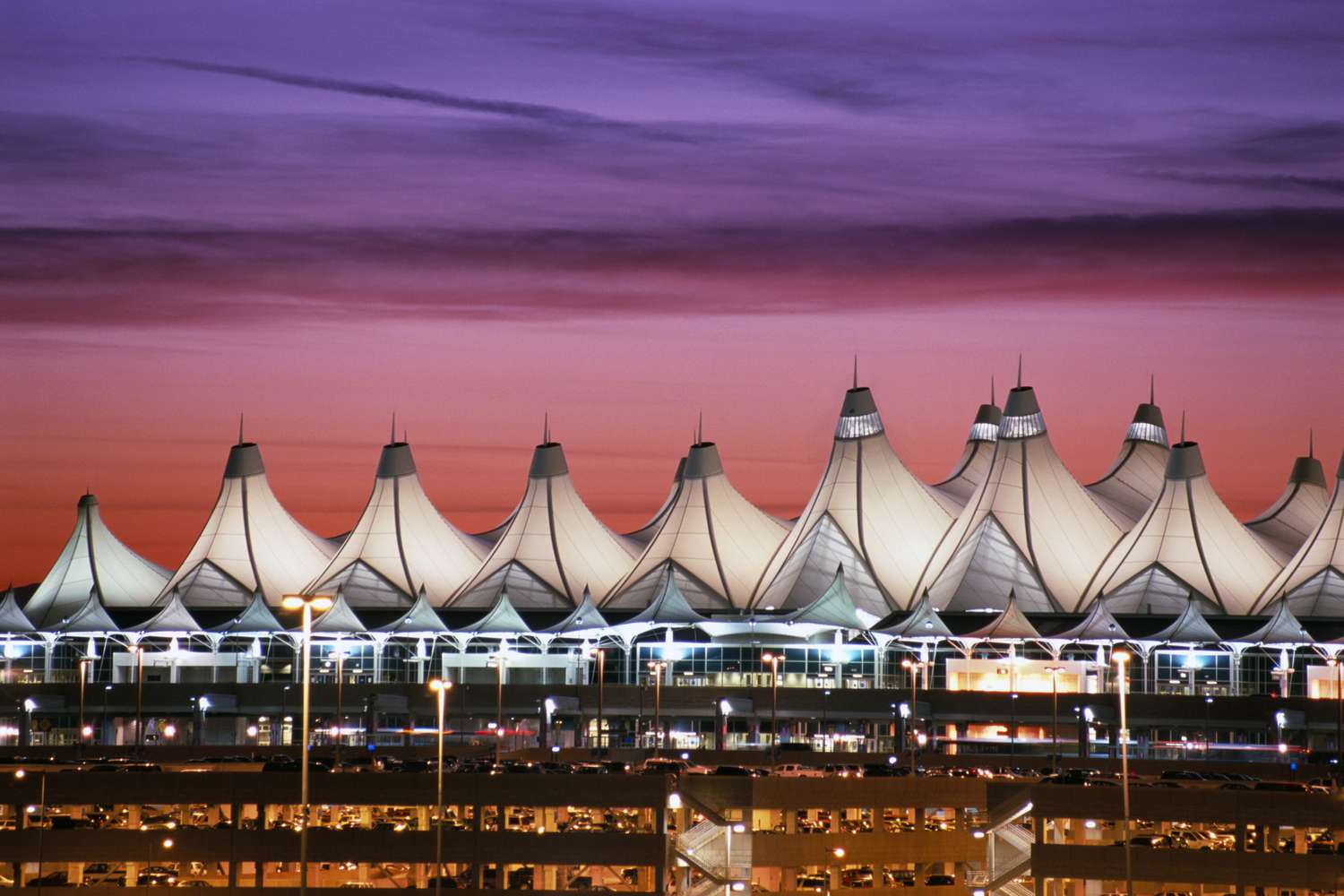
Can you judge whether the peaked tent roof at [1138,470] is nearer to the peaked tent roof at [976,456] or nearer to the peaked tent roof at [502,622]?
the peaked tent roof at [976,456]

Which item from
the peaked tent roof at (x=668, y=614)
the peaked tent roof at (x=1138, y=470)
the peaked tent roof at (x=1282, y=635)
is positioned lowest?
the peaked tent roof at (x=1282, y=635)

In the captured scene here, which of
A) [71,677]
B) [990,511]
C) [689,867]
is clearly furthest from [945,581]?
[689,867]

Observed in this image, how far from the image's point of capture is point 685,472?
11375cm

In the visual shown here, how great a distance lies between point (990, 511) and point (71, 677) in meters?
44.8

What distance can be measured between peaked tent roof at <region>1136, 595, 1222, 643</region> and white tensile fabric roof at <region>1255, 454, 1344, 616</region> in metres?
4.76

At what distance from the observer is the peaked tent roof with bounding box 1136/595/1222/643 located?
94500 millimetres

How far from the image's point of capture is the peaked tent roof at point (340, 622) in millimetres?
104500

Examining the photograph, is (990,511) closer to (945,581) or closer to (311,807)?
(945,581)

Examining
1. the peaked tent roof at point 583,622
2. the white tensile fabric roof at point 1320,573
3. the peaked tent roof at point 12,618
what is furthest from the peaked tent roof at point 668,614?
the peaked tent roof at point 12,618

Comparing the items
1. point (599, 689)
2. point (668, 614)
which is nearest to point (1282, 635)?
point (668, 614)

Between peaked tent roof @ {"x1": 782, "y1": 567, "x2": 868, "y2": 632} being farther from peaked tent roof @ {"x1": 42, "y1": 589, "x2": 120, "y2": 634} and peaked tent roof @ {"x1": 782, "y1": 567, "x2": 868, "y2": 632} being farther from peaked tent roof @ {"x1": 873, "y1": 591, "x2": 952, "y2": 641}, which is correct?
peaked tent roof @ {"x1": 42, "y1": 589, "x2": 120, "y2": 634}

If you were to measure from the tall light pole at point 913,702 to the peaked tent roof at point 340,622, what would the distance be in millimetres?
24728

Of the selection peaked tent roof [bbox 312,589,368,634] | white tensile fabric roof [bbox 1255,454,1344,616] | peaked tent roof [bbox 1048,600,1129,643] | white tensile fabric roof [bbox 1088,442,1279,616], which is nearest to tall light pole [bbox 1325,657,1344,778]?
white tensile fabric roof [bbox 1255,454,1344,616]

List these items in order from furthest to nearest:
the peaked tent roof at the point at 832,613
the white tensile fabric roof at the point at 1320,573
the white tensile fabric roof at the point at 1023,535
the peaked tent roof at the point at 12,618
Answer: the peaked tent roof at the point at 12,618
the white tensile fabric roof at the point at 1023,535
the peaked tent roof at the point at 832,613
the white tensile fabric roof at the point at 1320,573
